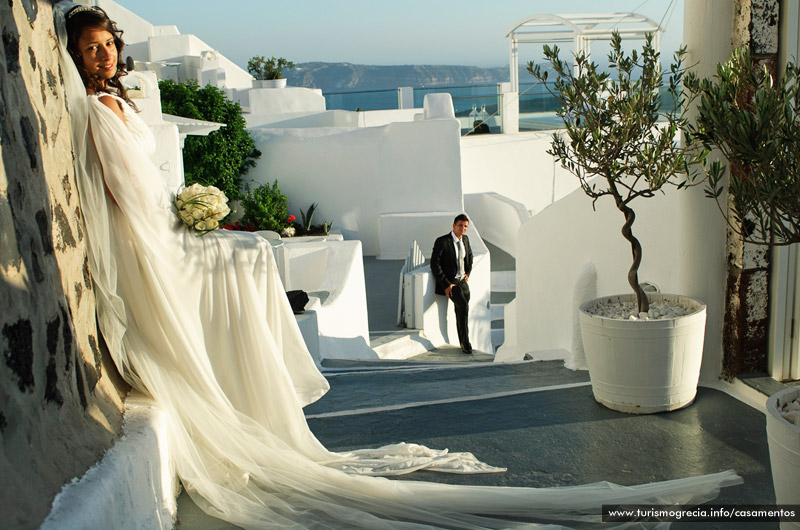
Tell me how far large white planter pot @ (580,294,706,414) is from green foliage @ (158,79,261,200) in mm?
12837

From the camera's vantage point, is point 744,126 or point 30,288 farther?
point 744,126

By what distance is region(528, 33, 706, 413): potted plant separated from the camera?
3.91 meters

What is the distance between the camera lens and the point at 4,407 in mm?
1903

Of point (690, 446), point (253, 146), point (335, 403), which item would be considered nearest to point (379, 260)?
point (253, 146)

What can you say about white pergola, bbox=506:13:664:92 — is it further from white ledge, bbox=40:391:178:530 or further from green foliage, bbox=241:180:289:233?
white ledge, bbox=40:391:178:530

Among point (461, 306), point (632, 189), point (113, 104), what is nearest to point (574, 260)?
point (632, 189)

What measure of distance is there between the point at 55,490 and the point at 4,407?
302 millimetres

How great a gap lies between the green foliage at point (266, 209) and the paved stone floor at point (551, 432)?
10997mm

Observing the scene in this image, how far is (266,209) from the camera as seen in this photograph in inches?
621

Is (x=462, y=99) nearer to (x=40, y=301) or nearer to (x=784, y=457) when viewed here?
(x=784, y=457)

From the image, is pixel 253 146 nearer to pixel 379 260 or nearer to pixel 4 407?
pixel 379 260

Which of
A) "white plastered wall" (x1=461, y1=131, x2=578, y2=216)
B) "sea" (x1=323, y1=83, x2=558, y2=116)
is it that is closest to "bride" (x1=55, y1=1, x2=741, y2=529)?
"white plastered wall" (x1=461, y1=131, x2=578, y2=216)

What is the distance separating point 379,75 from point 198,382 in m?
82.9

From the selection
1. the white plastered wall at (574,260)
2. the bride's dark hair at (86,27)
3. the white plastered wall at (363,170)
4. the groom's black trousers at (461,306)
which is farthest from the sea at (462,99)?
the bride's dark hair at (86,27)
